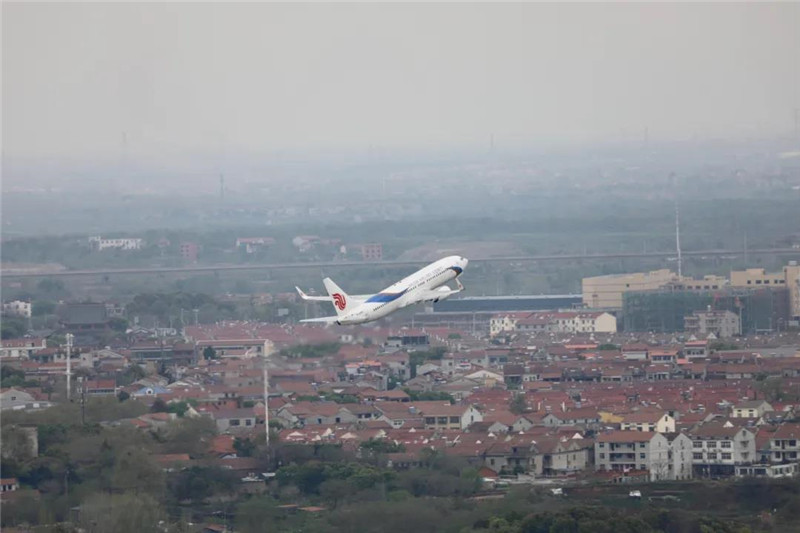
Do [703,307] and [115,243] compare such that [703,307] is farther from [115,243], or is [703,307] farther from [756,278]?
[115,243]

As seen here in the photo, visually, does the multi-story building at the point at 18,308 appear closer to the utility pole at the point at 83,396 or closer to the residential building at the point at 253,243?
the utility pole at the point at 83,396

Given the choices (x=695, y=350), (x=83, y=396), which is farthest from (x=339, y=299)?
(x=695, y=350)

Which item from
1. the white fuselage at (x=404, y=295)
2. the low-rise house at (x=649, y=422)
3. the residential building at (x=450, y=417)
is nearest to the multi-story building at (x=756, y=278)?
the residential building at (x=450, y=417)

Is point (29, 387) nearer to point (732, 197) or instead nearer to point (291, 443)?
point (291, 443)

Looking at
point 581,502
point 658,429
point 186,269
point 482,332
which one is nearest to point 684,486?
point 581,502

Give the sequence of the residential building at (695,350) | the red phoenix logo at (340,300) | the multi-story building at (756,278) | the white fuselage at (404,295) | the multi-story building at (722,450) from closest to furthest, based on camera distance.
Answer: the red phoenix logo at (340,300) < the white fuselage at (404,295) < the multi-story building at (722,450) < the residential building at (695,350) < the multi-story building at (756,278)

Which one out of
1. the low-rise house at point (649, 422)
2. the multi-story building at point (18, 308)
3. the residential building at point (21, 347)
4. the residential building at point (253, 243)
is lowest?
the low-rise house at point (649, 422)
